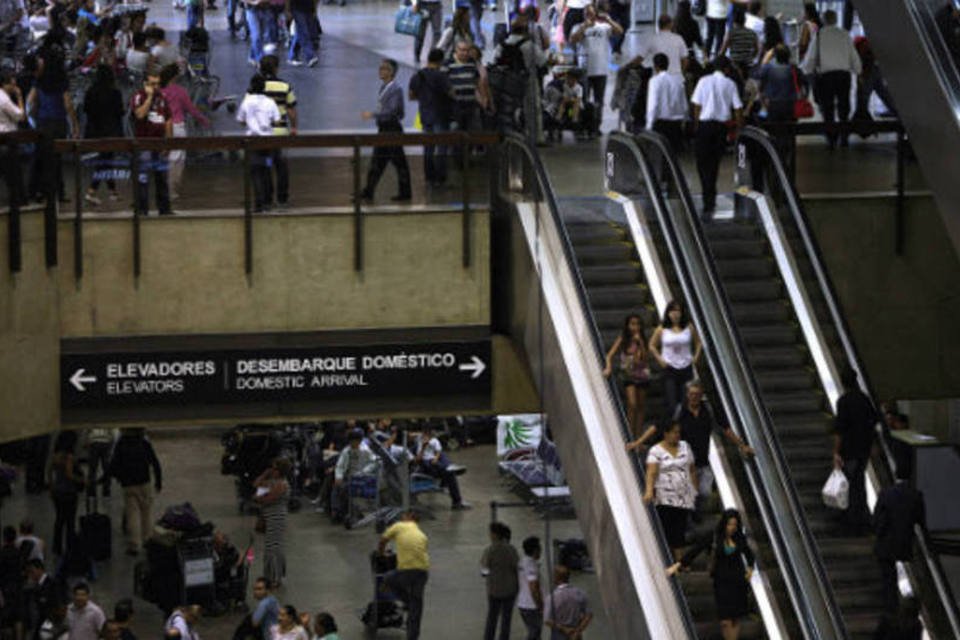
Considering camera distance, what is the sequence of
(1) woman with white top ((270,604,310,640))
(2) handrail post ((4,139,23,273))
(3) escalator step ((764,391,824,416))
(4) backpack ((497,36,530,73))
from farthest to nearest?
(4) backpack ((497,36,530,73)), (2) handrail post ((4,139,23,273)), (1) woman with white top ((270,604,310,640)), (3) escalator step ((764,391,824,416))

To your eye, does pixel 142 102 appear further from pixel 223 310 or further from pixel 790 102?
pixel 790 102

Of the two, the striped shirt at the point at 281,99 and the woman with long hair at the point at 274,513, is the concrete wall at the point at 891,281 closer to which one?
the striped shirt at the point at 281,99

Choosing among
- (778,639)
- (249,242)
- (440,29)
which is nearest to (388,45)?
(440,29)

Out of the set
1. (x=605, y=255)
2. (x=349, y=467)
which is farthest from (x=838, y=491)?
(x=349, y=467)

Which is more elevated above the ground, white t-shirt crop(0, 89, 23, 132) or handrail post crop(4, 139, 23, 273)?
white t-shirt crop(0, 89, 23, 132)

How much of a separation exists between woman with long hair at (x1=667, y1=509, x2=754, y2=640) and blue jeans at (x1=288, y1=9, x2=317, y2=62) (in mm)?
17128

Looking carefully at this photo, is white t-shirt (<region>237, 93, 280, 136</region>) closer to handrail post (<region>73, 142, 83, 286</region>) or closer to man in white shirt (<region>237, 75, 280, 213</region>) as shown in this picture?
man in white shirt (<region>237, 75, 280, 213</region>)

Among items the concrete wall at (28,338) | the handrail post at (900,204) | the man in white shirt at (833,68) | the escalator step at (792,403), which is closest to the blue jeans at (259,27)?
the man in white shirt at (833,68)

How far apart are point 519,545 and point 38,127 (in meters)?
7.93

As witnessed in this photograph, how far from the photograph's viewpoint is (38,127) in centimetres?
2230

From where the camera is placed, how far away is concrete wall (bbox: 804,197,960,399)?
21.9 m

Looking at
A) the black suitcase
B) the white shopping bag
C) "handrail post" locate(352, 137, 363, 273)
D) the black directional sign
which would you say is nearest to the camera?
the white shopping bag

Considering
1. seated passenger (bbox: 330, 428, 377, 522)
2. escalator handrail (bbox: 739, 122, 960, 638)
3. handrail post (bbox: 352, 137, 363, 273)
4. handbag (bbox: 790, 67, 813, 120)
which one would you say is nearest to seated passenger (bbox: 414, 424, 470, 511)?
seated passenger (bbox: 330, 428, 377, 522)

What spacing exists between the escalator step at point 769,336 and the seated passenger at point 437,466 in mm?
10463
